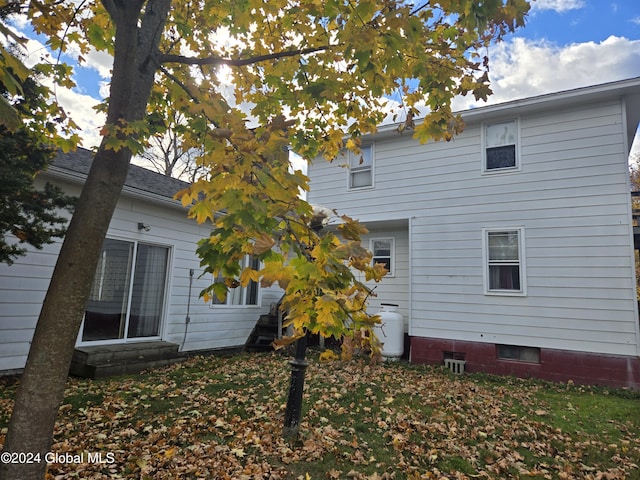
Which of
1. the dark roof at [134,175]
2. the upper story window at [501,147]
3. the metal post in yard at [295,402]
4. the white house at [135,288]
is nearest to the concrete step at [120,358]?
the white house at [135,288]

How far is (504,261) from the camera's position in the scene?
820 centimetres

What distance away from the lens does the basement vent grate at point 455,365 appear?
26.5 feet

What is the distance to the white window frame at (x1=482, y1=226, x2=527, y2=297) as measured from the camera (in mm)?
7879

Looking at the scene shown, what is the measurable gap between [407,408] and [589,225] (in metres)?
5.46

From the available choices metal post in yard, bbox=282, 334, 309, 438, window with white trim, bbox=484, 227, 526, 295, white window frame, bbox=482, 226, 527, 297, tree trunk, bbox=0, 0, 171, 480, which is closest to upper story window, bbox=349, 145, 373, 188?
white window frame, bbox=482, 226, 527, 297

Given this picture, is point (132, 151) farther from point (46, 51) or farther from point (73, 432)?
point (73, 432)

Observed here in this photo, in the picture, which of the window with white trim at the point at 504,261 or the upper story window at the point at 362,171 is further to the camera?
the upper story window at the point at 362,171

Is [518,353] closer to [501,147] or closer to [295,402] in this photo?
[501,147]

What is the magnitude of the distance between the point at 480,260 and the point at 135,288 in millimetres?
7369

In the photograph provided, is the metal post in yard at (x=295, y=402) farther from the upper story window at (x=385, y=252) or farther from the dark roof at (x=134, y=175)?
the upper story window at (x=385, y=252)

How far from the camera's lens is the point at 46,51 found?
3.96 m

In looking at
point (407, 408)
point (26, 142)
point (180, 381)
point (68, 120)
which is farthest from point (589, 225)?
point (26, 142)

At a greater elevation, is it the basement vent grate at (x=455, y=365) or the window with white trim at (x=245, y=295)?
the window with white trim at (x=245, y=295)

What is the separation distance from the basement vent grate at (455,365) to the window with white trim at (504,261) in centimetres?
168
